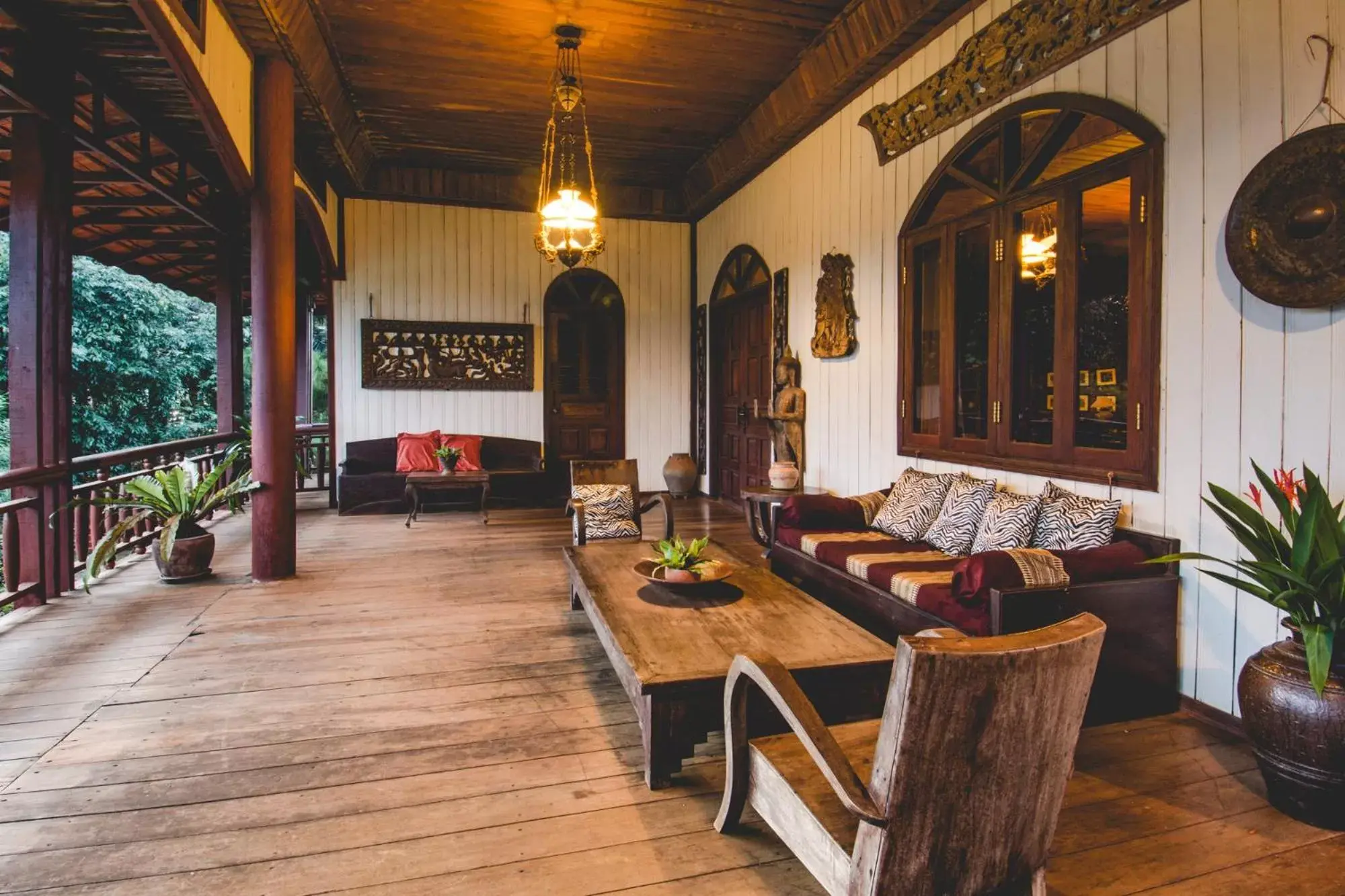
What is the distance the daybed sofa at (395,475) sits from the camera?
27.2 feet

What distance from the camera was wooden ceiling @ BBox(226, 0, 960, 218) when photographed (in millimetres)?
5262

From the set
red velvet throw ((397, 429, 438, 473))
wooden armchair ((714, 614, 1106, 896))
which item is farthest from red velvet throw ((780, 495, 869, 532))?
red velvet throw ((397, 429, 438, 473))

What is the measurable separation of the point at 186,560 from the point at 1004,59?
5986mm

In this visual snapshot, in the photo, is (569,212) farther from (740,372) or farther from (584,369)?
(584,369)

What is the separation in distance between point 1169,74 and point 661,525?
17.5 feet

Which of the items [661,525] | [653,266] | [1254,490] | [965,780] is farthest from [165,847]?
[653,266]

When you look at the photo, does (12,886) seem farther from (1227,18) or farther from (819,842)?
(1227,18)

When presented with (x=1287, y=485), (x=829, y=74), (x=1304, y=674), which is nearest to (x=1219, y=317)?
(x=1287, y=485)

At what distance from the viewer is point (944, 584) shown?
3.36 metres

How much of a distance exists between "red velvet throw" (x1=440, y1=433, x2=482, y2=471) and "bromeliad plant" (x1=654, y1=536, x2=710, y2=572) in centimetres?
571

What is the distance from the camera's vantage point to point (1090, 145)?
153 inches

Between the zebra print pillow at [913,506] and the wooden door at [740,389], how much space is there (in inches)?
107

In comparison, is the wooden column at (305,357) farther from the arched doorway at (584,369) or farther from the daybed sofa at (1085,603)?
the daybed sofa at (1085,603)

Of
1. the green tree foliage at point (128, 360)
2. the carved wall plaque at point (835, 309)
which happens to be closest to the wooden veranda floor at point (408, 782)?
the carved wall plaque at point (835, 309)
